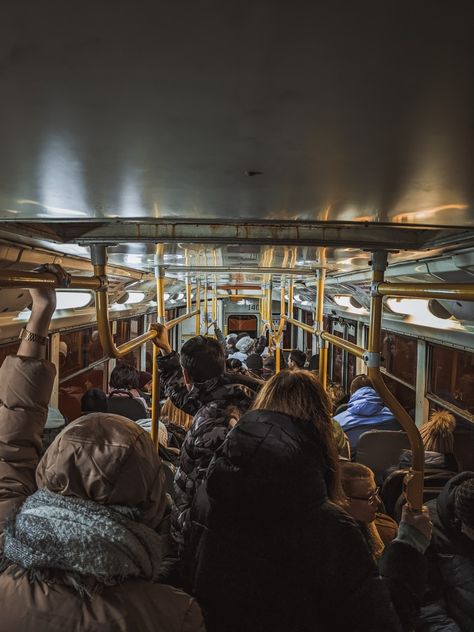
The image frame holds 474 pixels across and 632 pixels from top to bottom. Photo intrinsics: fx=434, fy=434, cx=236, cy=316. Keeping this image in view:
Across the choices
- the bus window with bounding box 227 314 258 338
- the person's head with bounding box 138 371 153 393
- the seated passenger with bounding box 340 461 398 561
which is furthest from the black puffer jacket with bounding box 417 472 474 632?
the bus window with bounding box 227 314 258 338

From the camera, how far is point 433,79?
0.64 m

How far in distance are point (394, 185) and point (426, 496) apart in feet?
9.03

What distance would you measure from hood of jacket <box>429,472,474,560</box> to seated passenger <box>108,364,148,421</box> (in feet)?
14.4

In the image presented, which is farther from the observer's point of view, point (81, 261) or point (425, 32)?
point (81, 261)

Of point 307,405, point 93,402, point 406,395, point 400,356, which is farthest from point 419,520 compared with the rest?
point 400,356

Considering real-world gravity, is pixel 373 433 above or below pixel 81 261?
below

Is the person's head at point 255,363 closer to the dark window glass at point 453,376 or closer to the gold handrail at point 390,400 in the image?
the dark window glass at point 453,376

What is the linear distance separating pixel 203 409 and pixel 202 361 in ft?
0.91

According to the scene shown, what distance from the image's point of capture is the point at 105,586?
3.30 ft

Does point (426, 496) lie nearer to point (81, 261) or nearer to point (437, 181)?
point (437, 181)

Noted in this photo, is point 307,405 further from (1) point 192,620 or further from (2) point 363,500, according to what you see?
(2) point 363,500

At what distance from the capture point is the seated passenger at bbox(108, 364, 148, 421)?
609 centimetres

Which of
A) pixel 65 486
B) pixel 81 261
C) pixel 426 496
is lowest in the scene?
pixel 426 496

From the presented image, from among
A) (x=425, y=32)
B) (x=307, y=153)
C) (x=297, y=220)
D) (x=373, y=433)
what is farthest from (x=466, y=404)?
(x=425, y=32)
